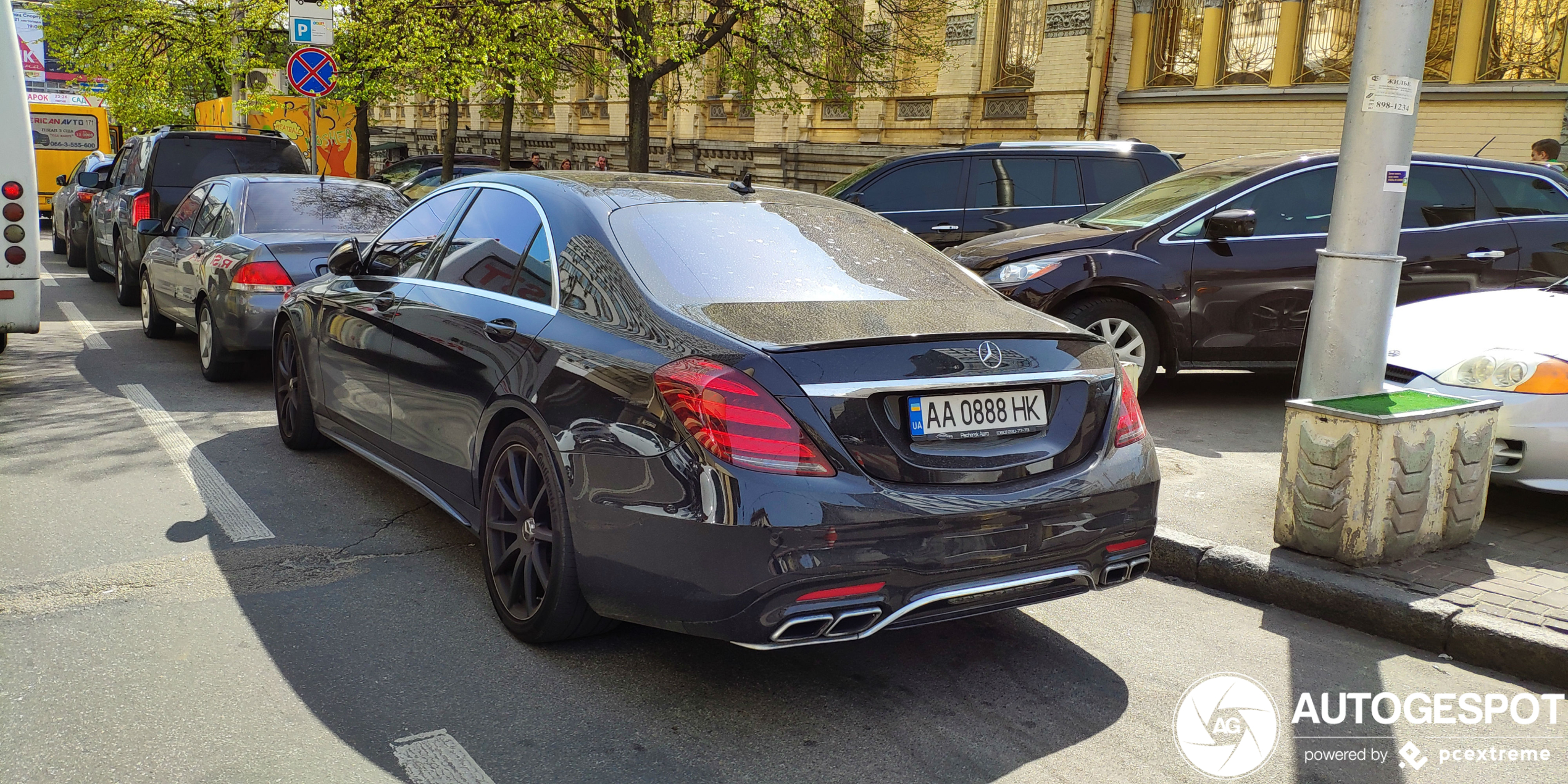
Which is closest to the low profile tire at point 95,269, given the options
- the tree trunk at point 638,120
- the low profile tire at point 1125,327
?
the tree trunk at point 638,120

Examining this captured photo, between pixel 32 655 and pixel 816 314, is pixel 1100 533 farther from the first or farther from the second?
pixel 32 655

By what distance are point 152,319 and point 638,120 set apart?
30.3ft

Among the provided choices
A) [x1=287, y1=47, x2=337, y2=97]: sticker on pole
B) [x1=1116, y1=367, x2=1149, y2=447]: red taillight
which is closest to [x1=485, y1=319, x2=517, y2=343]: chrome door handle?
[x1=1116, y1=367, x2=1149, y2=447]: red taillight

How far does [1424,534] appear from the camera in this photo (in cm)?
503

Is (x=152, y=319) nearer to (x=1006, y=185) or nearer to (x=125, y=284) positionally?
(x=125, y=284)

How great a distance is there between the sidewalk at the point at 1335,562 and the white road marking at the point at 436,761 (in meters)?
3.14

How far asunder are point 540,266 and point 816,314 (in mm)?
1126

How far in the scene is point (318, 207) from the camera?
373 inches

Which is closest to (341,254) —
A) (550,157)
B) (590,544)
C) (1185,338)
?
(590,544)

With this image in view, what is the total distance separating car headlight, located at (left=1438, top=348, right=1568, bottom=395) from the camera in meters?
5.56

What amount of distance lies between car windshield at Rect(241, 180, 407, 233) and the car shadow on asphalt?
15.8 feet

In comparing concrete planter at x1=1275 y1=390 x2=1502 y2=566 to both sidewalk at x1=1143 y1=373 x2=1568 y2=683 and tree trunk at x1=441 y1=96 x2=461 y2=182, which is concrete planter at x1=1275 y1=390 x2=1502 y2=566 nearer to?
sidewalk at x1=1143 y1=373 x2=1568 y2=683

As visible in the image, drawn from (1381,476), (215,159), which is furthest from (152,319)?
(1381,476)

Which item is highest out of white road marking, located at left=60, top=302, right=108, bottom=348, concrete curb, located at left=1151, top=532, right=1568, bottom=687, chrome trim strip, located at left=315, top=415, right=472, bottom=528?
chrome trim strip, located at left=315, top=415, right=472, bottom=528
